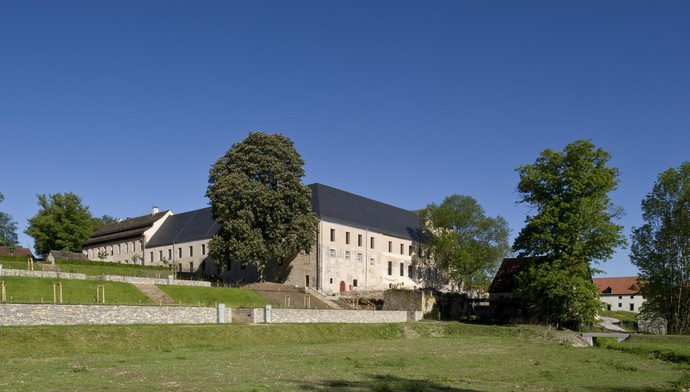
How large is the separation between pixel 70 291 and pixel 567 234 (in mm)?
42492

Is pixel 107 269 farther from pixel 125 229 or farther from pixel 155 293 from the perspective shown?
pixel 125 229

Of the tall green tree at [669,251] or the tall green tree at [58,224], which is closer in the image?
the tall green tree at [669,251]

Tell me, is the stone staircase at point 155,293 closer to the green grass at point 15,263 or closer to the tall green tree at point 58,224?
the green grass at point 15,263

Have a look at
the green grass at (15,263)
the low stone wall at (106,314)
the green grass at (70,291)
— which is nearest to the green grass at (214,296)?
the green grass at (70,291)

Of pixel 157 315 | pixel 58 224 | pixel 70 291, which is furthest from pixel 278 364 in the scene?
pixel 58 224

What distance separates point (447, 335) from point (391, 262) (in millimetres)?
32430

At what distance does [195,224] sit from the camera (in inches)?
3713

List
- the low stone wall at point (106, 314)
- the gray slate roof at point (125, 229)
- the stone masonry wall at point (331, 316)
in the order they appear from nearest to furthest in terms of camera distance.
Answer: the low stone wall at point (106, 314), the stone masonry wall at point (331, 316), the gray slate roof at point (125, 229)

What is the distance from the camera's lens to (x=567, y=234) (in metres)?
58.0

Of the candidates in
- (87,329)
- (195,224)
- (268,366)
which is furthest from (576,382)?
(195,224)

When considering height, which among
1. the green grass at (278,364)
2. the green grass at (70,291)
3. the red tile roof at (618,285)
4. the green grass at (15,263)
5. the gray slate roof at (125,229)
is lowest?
the red tile roof at (618,285)

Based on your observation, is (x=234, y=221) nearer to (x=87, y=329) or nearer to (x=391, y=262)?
(x=391, y=262)

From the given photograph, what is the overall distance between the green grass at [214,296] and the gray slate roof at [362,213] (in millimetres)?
18601

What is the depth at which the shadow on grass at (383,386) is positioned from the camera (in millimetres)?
19500
